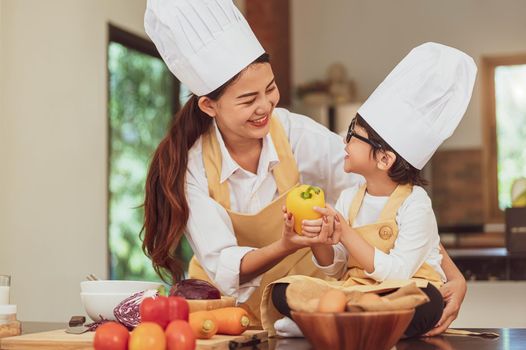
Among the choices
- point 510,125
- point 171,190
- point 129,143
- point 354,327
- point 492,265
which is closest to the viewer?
point 354,327

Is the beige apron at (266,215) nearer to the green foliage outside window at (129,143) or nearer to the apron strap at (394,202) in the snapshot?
the apron strap at (394,202)

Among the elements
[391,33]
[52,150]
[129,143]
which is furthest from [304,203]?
[391,33]

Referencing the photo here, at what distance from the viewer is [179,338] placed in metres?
1.41

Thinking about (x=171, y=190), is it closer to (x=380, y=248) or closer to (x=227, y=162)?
(x=227, y=162)

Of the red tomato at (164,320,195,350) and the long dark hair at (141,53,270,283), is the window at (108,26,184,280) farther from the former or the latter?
the red tomato at (164,320,195,350)

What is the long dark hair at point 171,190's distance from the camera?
2277mm

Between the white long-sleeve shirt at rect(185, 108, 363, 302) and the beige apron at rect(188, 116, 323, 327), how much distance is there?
0.02 meters

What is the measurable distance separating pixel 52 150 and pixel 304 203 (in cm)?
286

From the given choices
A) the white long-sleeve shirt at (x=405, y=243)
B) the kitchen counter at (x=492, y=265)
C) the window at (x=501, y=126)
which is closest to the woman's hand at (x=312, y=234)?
the white long-sleeve shirt at (x=405, y=243)

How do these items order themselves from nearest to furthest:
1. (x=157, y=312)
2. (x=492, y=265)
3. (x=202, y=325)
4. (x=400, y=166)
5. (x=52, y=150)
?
1. (x=157, y=312)
2. (x=202, y=325)
3. (x=400, y=166)
4. (x=492, y=265)
5. (x=52, y=150)

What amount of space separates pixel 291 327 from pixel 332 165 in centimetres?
70

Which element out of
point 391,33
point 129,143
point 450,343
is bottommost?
point 450,343

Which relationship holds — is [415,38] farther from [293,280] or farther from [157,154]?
[293,280]

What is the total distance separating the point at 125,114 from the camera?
5352mm
